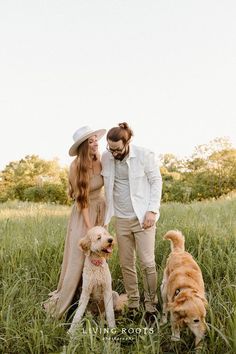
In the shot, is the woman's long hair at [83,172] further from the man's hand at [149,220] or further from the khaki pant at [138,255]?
the man's hand at [149,220]

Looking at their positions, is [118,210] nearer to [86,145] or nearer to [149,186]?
[149,186]

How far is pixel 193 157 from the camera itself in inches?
1572

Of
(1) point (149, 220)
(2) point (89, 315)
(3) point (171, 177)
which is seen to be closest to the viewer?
(2) point (89, 315)

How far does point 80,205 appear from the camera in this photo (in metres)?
4.84

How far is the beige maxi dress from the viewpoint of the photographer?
4836 millimetres

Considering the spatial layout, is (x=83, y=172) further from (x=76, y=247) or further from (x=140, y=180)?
(x=76, y=247)

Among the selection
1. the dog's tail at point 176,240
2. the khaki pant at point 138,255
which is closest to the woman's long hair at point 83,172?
the khaki pant at point 138,255

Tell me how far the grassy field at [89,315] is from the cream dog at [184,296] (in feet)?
0.43

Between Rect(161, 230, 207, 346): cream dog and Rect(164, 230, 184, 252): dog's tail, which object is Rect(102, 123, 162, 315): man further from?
Rect(161, 230, 207, 346): cream dog

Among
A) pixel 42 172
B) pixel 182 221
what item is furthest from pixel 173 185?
pixel 182 221

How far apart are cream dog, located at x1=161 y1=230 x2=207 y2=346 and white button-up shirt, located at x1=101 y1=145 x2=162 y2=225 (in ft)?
2.14

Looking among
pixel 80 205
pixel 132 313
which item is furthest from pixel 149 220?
pixel 132 313

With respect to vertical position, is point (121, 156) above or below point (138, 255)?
above

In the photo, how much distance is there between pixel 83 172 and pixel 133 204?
0.69 m
